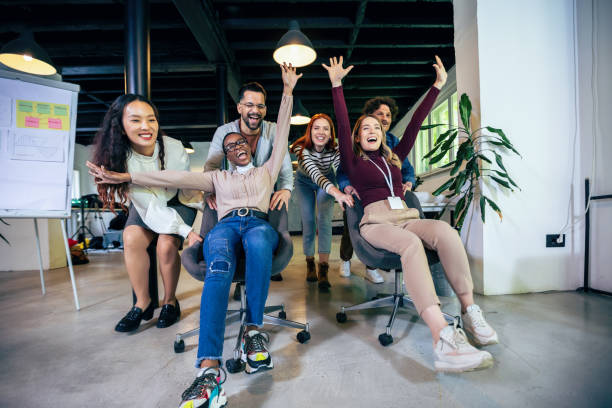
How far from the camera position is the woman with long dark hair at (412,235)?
1132 millimetres

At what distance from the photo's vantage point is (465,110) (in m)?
2.28

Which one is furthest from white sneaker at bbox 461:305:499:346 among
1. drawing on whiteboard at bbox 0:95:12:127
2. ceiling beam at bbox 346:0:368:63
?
ceiling beam at bbox 346:0:368:63

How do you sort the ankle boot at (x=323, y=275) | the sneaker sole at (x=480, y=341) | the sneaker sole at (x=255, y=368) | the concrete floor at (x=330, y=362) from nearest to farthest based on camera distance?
the concrete floor at (x=330, y=362) → the sneaker sole at (x=255, y=368) → the sneaker sole at (x=480, y=341) → the ankle boot at (x=323, y=275)

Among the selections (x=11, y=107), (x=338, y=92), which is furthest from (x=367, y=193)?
(x=11, y=107)

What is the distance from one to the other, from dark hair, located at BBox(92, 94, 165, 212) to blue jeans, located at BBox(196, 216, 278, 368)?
28.0 inches

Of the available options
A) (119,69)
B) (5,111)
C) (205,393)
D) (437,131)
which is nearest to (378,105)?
(205,393)

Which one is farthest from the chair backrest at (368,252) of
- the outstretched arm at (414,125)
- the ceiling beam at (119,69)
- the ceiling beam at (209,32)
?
the ceiling beam at (119,69)

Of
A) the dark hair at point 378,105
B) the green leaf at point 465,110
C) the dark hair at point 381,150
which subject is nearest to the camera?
the dark hair at point 381,150

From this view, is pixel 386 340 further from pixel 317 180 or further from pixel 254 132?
pixel 254 132

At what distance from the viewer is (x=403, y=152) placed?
2086 millimetres

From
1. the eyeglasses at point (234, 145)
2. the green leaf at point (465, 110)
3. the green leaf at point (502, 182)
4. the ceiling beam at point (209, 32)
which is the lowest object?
the green leaf at point (502, 182)

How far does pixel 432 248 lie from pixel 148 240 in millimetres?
1682

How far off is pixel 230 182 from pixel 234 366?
0.87 meters

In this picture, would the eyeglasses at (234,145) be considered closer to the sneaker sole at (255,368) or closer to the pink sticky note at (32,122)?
the sneaker sole at (255,368)
